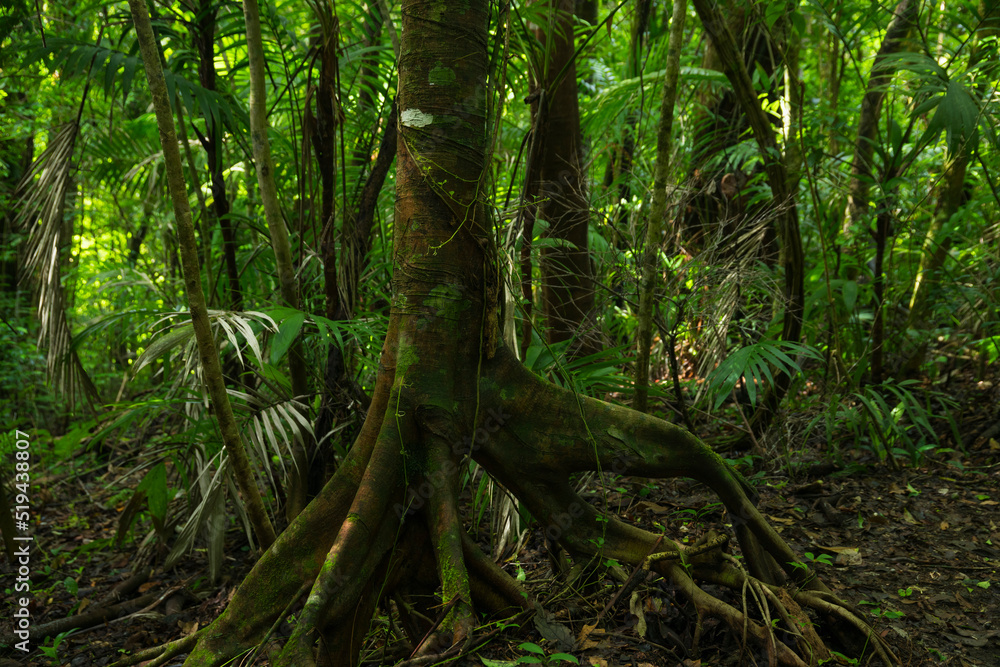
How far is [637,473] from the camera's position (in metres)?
2.32

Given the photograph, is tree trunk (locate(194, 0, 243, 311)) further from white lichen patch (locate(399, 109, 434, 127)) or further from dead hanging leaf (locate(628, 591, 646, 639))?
dead hanging leaf (locate(628, 591, 646, 639))

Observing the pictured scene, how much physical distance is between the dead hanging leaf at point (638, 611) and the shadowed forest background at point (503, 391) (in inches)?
1.3

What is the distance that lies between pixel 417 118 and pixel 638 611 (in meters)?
1.79

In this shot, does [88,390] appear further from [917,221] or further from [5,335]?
[917,221]

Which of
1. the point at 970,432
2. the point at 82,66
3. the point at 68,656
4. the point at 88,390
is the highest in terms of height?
the point at 82,66

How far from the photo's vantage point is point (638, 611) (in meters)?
2.16

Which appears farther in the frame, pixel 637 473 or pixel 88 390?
pixel 88 390

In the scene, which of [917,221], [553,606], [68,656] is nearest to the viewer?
[553,606]

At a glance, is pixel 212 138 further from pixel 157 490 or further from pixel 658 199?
pixel 658 199

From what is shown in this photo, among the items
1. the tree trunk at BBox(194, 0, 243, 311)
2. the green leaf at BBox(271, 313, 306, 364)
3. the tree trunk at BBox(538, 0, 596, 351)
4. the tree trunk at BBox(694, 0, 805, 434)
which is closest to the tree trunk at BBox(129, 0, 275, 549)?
the green leaf at BBox(271, 313, 306, 364)

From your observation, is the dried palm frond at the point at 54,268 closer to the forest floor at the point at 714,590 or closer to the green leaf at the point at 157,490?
the green leaf at the point at 157,490

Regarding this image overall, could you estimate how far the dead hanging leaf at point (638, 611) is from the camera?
209 centimetres

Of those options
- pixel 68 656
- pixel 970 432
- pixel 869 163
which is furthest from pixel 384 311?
pixel 970 432

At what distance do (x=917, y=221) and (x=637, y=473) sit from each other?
4.09 m
